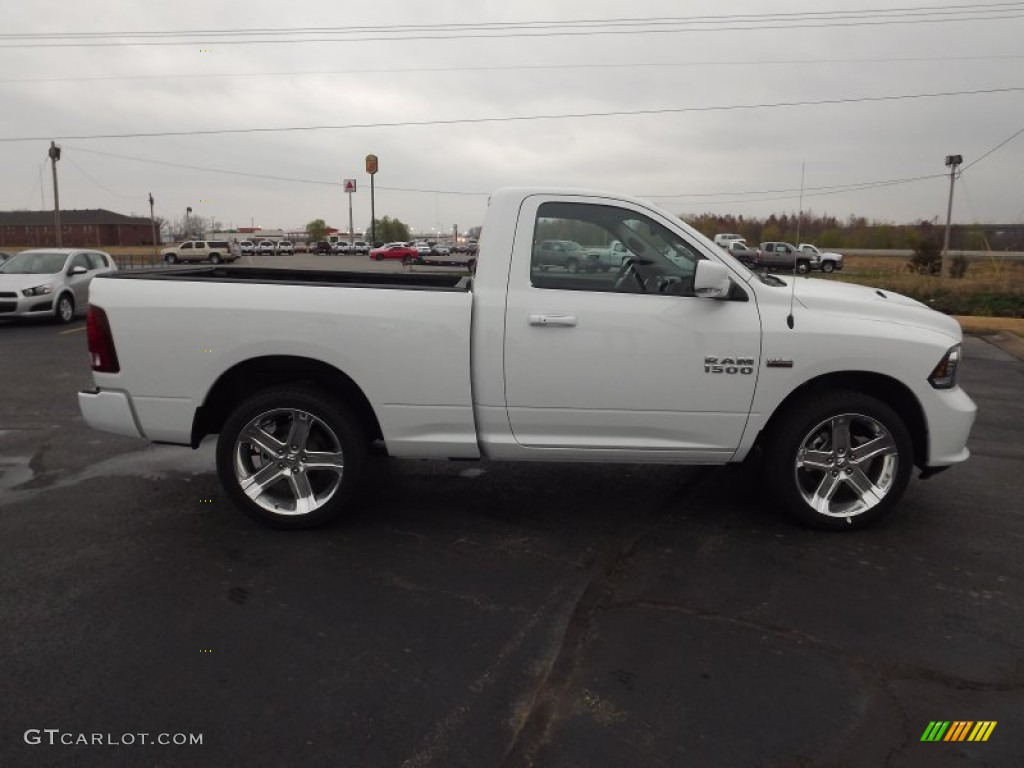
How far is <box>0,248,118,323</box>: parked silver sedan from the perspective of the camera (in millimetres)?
14758

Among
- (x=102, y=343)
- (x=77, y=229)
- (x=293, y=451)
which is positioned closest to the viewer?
(x=102, y=343)

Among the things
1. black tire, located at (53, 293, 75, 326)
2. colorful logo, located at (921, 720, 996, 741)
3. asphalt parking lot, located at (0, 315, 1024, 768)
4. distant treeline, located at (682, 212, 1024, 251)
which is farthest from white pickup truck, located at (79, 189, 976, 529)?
distant treeline, located at (682, 212, 1024, 251)

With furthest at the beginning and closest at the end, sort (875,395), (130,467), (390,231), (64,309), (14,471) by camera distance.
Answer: (390,231), (64,309), (130,467), (14,471), (875,395)

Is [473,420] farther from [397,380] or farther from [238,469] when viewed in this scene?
[238,469]

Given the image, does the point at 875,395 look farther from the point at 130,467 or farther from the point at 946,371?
the point at 130,467

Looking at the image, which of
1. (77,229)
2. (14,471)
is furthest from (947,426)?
(77,229)

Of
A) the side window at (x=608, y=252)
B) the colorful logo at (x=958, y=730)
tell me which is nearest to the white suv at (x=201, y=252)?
the side window at (x=608, y=252)

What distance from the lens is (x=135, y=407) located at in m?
4.50

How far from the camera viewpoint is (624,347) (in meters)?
4.33

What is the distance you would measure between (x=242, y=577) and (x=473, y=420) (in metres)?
1.50

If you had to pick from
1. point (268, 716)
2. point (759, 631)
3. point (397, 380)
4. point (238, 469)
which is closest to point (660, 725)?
point (759, 631)

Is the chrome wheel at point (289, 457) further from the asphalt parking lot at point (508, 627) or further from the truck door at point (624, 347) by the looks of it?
the truck door at point (624, 347)

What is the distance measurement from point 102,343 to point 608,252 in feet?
9.83

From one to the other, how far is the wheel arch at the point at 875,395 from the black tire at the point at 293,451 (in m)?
2.48
